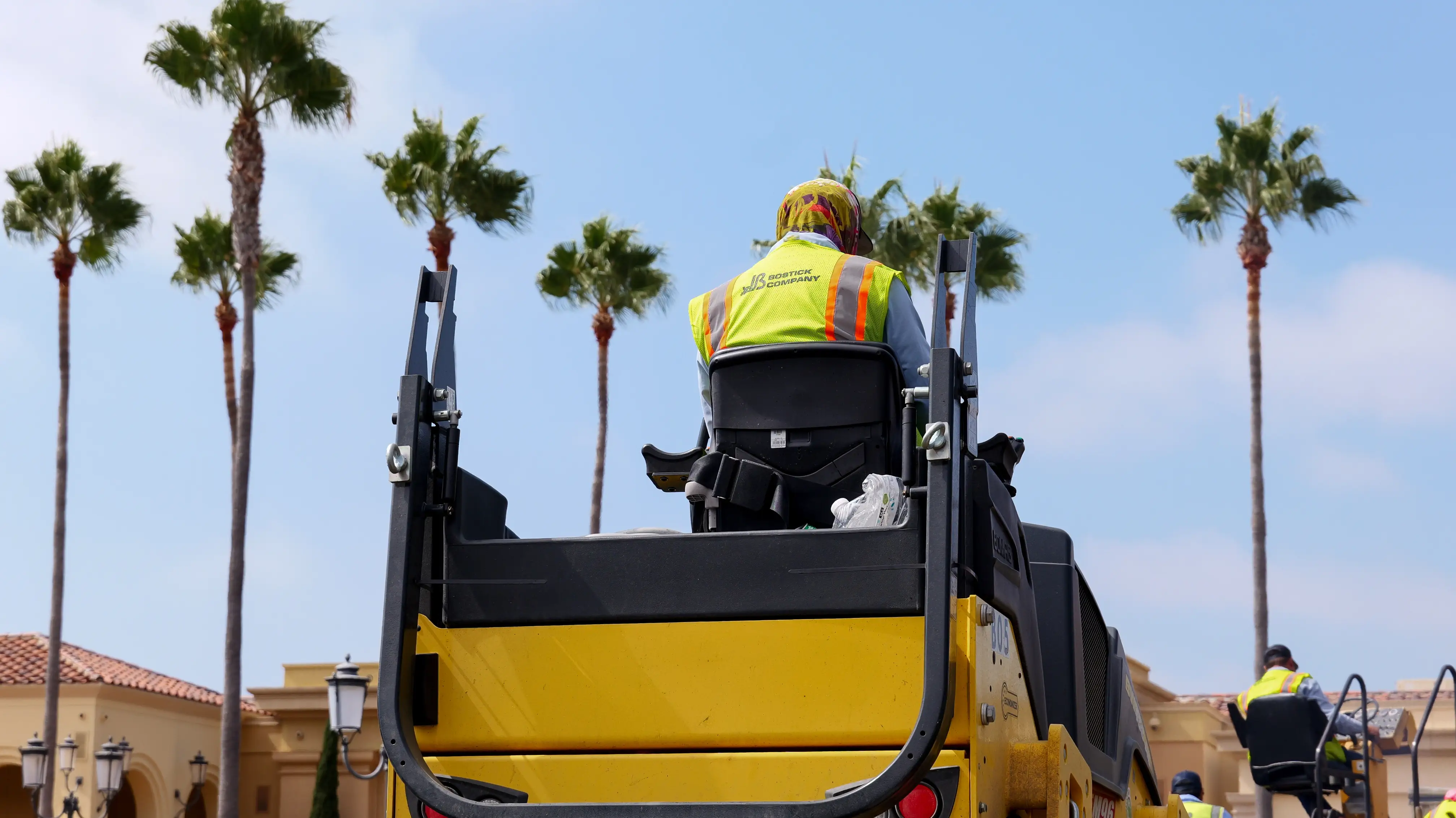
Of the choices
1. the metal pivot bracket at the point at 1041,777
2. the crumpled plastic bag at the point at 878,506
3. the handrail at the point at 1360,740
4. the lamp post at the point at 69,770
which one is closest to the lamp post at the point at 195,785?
the lamp post at the point at 69,770

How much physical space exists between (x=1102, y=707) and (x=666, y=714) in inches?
74.3

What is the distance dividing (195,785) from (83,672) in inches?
219

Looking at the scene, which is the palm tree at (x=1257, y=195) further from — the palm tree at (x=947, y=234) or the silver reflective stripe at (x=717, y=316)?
the silver reflective stripe at (x=717, y=316)

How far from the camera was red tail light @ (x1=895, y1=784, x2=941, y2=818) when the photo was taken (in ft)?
11.0

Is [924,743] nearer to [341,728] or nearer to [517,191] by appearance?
[341,728]

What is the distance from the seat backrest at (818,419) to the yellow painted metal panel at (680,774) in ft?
2.74

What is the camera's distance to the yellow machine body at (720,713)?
3404 millimetres

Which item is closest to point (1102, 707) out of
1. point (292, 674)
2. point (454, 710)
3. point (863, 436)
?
point (863, 436)

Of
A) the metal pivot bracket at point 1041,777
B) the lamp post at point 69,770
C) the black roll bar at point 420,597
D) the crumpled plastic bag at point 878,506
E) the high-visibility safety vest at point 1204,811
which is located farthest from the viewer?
the lamp post at point 69,770

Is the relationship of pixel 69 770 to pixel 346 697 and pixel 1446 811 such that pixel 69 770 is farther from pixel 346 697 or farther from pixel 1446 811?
pixel 1446 811

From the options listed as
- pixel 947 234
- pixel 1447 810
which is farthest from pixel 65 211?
pixel 1447 810

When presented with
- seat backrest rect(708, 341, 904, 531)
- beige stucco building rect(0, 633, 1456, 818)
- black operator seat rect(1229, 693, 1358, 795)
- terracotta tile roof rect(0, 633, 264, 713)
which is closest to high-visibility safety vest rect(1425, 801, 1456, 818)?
black operator seat rect(1229, 693, 1358, 795)

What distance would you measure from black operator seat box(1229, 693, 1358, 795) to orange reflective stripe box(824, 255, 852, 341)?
5.15m

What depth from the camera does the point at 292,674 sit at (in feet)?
128
